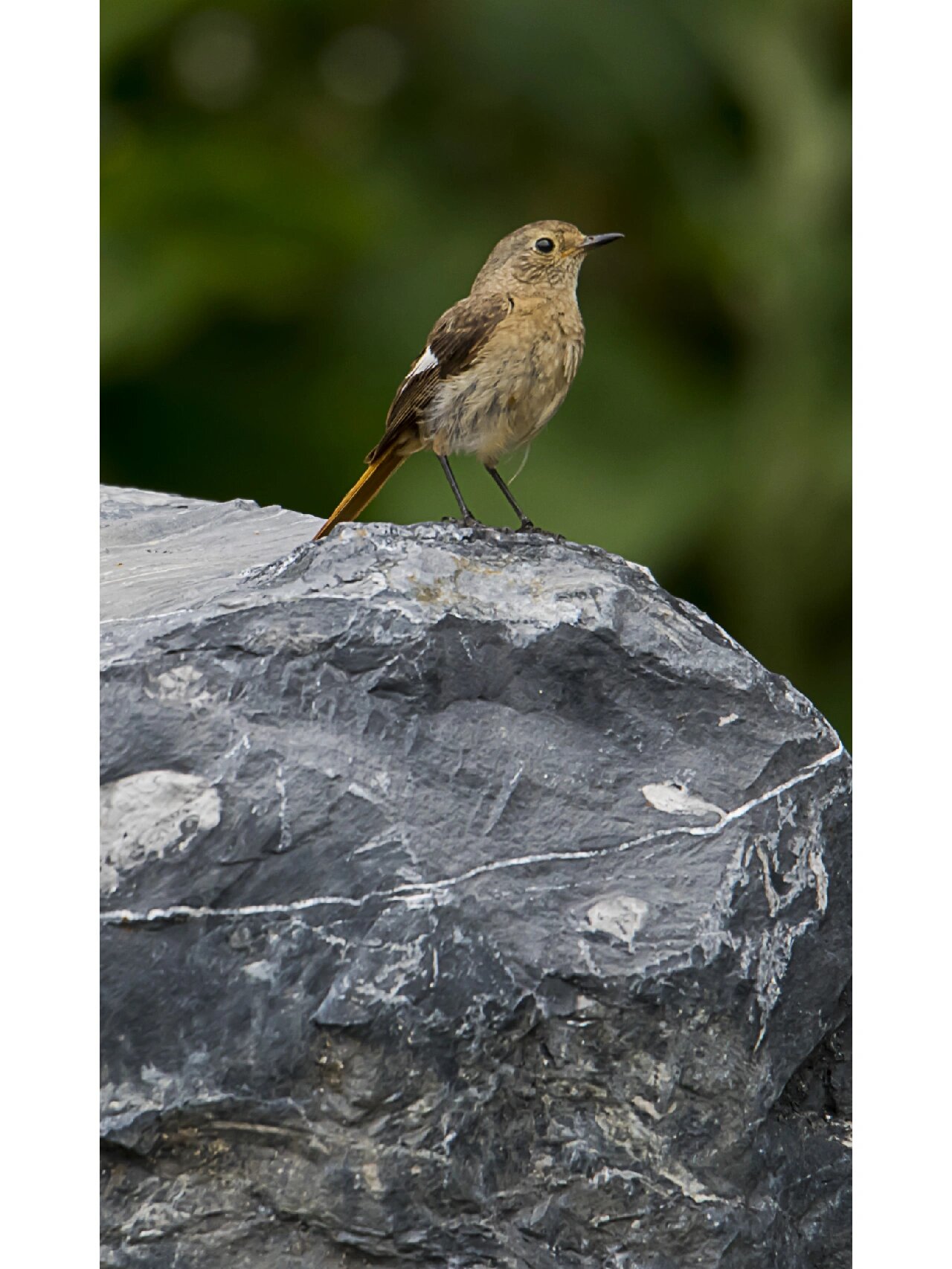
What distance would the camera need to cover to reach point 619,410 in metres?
4.63

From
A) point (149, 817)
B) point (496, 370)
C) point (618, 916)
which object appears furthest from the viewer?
point (496, 370)

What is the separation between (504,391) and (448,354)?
0.44 feet

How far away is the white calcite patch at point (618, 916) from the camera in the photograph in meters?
2.47

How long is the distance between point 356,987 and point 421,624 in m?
0.59

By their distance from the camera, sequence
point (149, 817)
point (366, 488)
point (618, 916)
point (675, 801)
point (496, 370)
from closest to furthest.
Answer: point (149, 817)
point (618, 916)
point (675, 801)
point (496, 370)
point (366, 488)

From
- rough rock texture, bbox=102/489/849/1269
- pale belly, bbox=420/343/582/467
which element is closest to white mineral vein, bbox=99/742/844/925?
rough rock texture, bbox=102/489/849/1269

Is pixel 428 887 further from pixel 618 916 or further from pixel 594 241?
pixel 594 241

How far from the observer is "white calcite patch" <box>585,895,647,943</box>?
247 centimetres

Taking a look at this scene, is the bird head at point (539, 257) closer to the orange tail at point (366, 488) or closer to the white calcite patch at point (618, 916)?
the orange tail at point (366, 488)

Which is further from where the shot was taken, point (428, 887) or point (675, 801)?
point (675, 801)

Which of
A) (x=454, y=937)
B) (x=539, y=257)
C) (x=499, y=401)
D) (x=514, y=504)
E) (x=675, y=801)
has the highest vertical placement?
(x=539, y=257)

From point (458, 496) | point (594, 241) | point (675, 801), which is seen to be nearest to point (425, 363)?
point (458, 496)

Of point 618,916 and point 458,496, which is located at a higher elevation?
point 458,496

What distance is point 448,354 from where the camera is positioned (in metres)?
3.23
